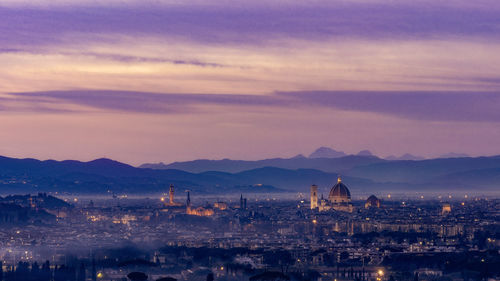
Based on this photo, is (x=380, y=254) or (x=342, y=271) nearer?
(x=342, y=271)

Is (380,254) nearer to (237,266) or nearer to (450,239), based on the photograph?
(237,266)

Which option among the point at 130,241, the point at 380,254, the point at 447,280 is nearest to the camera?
the point at 447,280

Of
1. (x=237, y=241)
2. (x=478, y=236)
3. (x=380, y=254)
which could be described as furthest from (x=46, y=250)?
(x=478, y=236)

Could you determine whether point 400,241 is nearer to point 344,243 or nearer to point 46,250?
point 344,243

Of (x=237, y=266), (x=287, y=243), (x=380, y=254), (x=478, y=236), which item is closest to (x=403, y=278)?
(x=237, y=266)

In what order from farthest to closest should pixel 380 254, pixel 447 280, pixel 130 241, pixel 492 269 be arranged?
pixel 130 241 → pixel 380 254 → pixel 492 269 → pixel 447 280

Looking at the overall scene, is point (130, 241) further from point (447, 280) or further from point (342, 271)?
point (447, 280)

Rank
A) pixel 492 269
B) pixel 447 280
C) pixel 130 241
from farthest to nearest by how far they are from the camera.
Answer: pixel 130 241, pixel 492 269, pixel 447 280

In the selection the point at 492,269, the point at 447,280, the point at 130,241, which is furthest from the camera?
the point at 130,241

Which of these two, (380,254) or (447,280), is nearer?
(447,280)
